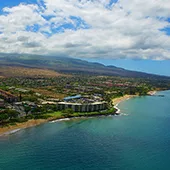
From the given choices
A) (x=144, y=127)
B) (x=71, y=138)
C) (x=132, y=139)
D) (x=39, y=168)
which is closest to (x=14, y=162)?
(x=39, y=168)

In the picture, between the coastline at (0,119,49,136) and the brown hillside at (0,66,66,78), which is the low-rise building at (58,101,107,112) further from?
the brown hillside at (0,66,66,78)

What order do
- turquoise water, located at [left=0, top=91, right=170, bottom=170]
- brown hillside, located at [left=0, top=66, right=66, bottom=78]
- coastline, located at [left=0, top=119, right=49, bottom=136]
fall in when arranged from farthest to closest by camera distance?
brown hillside, located at [left=0, top=66, right=66, bottom=78], coastline, located at [left=0, top=119, right=49, bottom=136], turquoise water, located at [left=0, top=91, right=170, bottom=170]

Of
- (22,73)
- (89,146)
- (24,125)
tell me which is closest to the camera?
(89,146)

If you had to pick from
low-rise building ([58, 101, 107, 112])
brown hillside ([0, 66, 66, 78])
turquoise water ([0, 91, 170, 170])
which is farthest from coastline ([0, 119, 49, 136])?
brown hillside ([0, 66, 66, 78])

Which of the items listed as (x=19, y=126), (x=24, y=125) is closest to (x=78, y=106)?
(x=24, y=125)

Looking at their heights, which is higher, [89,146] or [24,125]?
[24,125]

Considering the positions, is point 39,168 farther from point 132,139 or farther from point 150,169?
point 132,139

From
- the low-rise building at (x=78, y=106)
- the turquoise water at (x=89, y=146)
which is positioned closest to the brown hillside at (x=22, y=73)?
the low-rise building at (x=78, y=106)

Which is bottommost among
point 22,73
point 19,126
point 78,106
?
point 19,126

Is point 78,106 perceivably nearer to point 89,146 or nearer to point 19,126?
point 19,126
